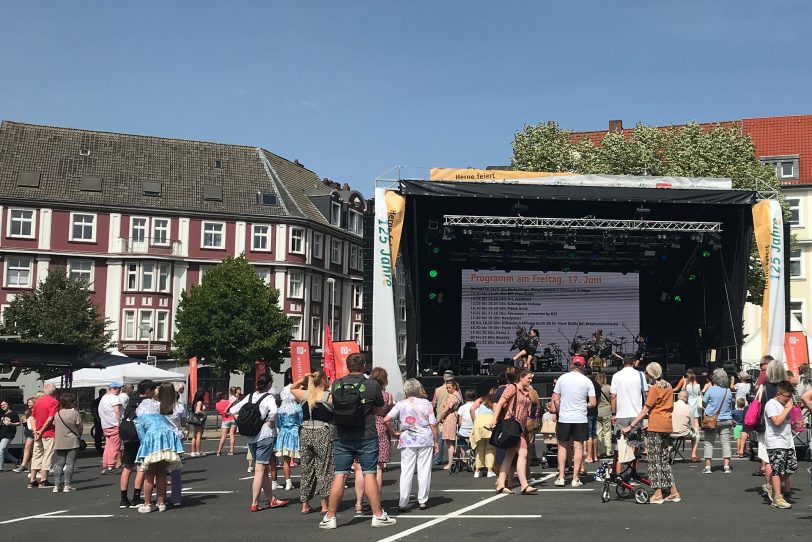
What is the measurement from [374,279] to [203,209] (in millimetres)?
36161

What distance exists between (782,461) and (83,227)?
51.0 meters

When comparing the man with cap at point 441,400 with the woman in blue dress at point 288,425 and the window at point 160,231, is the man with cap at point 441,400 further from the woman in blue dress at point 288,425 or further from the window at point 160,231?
the window at point 160,231

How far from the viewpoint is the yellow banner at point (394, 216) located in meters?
24.5

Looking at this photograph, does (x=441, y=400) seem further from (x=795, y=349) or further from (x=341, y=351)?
(x=795, y=349)

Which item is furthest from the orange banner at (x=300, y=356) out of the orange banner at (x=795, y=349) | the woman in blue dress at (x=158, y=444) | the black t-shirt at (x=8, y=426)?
the woman in blue dress at (x=158, y=444)

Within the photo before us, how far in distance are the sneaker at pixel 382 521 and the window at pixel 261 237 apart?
5009cm

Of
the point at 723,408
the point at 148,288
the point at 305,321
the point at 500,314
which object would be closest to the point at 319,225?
the point at 305,321

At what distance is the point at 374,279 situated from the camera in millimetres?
24531

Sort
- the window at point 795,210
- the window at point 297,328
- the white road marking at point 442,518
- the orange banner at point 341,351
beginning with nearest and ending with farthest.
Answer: the white road marking at point 442,518 < the orange banner at point 341,351 < the window at point 795,210 < the window at point 297,328

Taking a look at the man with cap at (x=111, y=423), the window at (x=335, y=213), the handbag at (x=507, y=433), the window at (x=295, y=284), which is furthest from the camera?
the window at (x=335, y=213)

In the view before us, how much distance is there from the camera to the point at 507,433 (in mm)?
11898

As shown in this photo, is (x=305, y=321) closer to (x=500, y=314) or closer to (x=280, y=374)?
(x=280, y=374)

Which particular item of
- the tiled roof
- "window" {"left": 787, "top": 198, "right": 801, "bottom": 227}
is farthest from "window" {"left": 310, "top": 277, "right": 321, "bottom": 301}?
"window" {"left": 787, "top": 198, "right": 801, "bottom": 227}

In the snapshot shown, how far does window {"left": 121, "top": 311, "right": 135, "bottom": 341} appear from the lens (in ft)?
183
